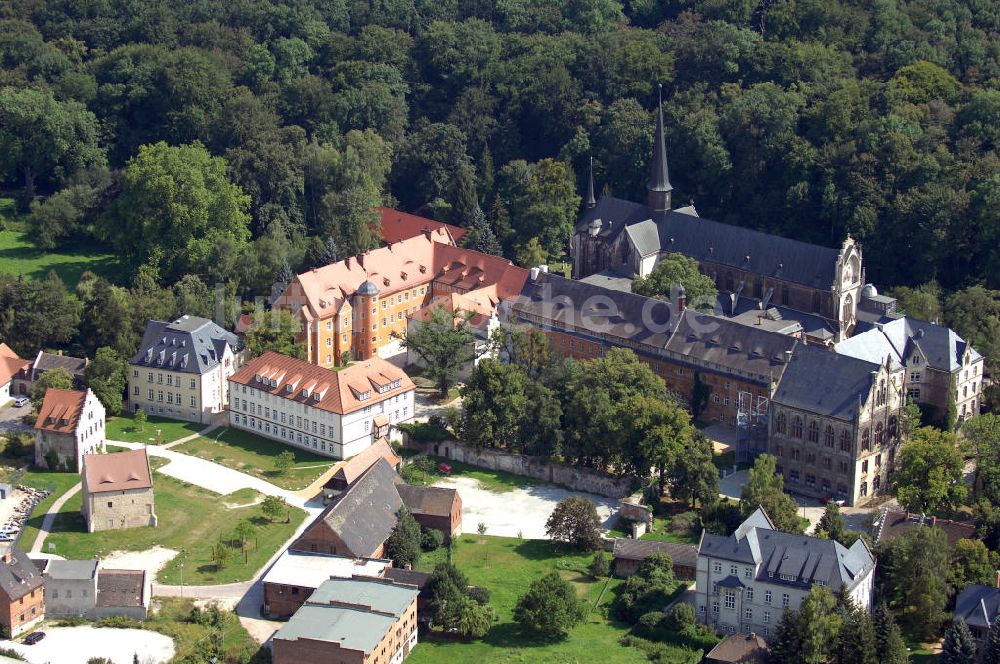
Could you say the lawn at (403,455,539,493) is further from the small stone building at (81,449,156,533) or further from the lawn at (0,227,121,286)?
the lawn at (0,227,121,286)

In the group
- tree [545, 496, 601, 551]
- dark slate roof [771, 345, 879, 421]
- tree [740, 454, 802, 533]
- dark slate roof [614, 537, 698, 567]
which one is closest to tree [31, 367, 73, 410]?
tree [545, 496, 601, 551]

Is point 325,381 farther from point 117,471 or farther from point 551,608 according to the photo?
point 551,608

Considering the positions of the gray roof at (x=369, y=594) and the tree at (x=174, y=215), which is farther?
the tree at (x=174, y=215)

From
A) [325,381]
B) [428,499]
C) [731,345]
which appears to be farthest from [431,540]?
[731,345]

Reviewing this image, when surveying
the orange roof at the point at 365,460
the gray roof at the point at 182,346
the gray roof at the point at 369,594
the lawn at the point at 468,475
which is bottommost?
the gray roof at the point at 369,594

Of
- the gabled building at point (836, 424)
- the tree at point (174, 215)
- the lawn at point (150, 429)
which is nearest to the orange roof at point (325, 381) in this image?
the lawn at point (150, 429)

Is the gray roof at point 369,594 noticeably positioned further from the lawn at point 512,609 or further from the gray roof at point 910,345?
the gray roof at point 910,345

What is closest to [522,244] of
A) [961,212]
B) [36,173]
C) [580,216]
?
[580,216]
